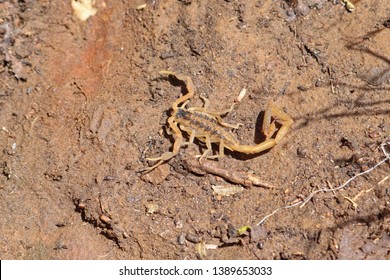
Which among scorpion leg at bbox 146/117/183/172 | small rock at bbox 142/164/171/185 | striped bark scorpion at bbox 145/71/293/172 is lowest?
small rock at bbox 142/164/171/185

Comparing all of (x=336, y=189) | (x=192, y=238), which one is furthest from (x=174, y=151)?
(x=336, y=189)

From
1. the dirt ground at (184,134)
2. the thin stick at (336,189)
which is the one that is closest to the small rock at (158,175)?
the dirt ground at (184,134)

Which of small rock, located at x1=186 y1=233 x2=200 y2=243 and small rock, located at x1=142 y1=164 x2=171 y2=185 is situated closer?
small rock, located at x1=186 y1=233 x2=200 y2=243

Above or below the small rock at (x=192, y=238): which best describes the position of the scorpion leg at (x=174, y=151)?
above

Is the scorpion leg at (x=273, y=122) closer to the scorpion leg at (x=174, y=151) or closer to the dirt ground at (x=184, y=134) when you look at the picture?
the dirt ground at (x=184, y=134)

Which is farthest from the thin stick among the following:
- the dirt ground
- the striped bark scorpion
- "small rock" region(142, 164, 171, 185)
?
"small rock" region(142, 164, 171, 185)

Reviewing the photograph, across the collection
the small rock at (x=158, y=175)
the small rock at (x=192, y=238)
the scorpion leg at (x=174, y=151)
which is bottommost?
the small rock at (x=192, y=238)

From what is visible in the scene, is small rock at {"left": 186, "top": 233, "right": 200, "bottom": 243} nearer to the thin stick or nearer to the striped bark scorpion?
the thin stick

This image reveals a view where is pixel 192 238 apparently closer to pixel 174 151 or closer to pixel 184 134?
pixel 174 151
